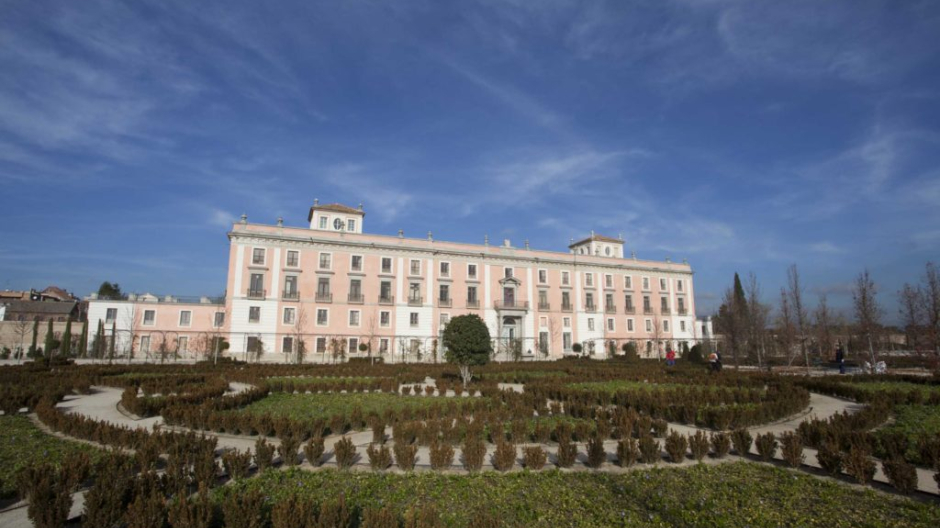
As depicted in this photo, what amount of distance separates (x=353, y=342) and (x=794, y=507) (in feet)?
124

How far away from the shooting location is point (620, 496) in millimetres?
6246

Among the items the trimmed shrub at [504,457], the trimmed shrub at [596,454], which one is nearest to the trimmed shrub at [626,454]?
the trimmed shrub at [596,454]

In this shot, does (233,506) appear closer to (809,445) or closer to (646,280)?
(809,445)

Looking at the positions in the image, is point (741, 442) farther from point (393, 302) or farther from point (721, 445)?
point (393, 302)

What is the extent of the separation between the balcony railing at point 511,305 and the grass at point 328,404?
30.4m

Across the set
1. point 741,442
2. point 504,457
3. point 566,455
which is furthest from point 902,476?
point 504,457

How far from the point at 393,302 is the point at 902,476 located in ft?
128

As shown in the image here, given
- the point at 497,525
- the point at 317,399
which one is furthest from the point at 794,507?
the point at 317,399

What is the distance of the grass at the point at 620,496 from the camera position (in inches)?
215

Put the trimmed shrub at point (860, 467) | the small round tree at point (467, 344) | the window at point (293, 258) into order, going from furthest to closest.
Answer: the window at point (293, 258) → the small round tree at point (467, 344) → the trimmed shrub at point (860, 467)

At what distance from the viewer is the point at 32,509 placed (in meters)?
4.93

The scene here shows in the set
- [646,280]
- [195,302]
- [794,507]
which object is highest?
[646,280]

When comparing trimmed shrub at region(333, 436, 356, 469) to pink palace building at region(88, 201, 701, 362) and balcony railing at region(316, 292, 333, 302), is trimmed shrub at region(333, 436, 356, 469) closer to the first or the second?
pink palace building at region(88, 201, 701, 362)

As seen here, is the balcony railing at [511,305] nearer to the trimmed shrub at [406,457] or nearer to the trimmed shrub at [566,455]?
the trimmed shrub at [566,455]
